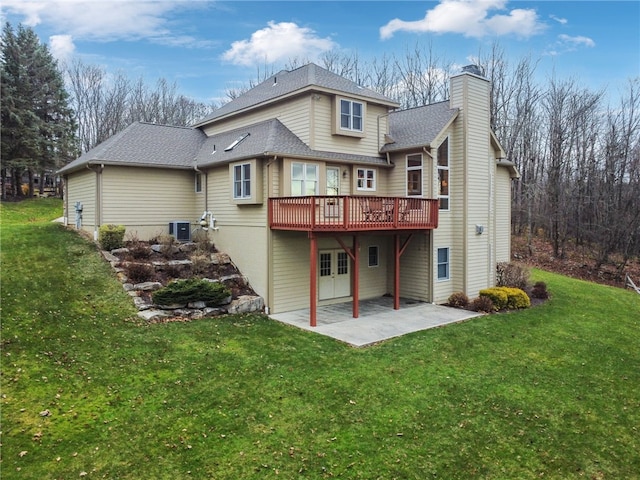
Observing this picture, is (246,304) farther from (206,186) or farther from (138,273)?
(206,186)

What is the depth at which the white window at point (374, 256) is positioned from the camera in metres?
16.9

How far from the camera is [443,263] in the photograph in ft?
53.0

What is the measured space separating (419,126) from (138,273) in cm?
1155

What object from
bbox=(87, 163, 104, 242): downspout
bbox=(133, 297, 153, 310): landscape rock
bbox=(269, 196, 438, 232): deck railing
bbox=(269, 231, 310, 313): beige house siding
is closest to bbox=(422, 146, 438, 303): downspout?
bbox=(269, 196, 438, 232): deck railing

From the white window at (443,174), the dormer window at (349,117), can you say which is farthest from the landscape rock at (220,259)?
the white window at (443,174)

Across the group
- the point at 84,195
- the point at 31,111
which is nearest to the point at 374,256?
the point at 84,195

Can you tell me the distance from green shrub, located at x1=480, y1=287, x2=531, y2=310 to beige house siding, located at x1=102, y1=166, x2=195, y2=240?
11.8 m

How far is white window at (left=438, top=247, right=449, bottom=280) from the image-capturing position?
16078mm

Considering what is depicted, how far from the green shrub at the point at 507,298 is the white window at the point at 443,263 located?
4.82 ft

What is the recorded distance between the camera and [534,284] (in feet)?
59.6

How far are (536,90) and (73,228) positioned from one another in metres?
32.0

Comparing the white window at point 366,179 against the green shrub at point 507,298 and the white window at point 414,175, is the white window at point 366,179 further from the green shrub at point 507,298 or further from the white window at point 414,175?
the green shrub at point 507,298

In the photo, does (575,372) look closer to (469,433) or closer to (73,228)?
(469,433)

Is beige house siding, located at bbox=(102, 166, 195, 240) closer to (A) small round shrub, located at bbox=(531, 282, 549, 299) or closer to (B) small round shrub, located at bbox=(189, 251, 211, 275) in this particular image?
(B) small round shrub, located at bbox=(189, 251, 211, 275)
